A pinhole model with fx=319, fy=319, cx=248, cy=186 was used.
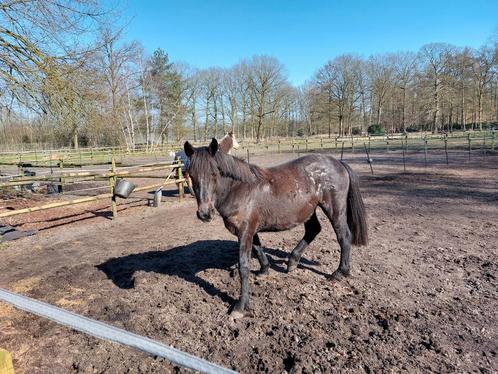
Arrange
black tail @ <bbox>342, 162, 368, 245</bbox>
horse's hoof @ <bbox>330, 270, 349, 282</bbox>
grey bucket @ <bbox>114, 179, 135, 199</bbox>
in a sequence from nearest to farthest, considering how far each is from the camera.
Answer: horse's hoof @ <bbox>330, 270, 349, 282</bbox> < black tail @ <bbox>342, 162, 368, 245</bbox> < grey bucket @ <bbox>114, 179, 135, 199</bbox>

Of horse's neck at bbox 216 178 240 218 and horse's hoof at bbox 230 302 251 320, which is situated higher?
horse's neck at bbox 216 178 240 218

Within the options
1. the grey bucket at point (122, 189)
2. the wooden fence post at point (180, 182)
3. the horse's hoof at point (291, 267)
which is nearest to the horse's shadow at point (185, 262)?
the horse's hoof at point (291, 267)

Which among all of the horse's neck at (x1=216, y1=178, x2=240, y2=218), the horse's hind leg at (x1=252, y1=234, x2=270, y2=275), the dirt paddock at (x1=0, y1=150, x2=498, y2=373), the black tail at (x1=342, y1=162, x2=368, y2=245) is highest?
the horse's neck at (x1=216, y1=178, x2=240, y2=218)

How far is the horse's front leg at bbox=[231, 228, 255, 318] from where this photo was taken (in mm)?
3113

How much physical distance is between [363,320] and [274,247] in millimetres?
2272

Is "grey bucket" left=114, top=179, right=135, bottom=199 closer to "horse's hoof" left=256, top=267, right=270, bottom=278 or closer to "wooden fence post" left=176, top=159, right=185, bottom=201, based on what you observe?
"wooden fence post" left=176, top=159, right=185, bottom=201

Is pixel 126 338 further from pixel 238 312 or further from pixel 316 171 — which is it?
pixel 316 171

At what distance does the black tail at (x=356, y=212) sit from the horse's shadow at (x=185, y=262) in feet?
2.36

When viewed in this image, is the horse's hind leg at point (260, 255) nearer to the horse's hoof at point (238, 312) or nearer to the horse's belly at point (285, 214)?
the horse's belly at point (285, 214)

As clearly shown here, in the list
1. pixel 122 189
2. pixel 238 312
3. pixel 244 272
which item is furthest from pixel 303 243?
pixel 122 189

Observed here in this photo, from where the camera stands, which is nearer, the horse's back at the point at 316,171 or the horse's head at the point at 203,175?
the horse's head at the point at 203,175

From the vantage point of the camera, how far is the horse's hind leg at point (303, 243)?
4.09 metres

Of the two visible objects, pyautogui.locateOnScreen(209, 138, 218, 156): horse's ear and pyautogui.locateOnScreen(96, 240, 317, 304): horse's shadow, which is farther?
pyautogui.locateOnScreen(96, 240, 317, 304): horse's shadow

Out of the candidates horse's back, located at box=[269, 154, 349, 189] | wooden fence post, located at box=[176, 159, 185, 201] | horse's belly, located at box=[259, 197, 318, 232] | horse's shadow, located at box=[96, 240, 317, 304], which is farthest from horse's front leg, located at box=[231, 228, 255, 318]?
wooden fence post, located at box=[176, 159, 185, 201]
